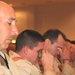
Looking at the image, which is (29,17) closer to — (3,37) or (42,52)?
(42,52)

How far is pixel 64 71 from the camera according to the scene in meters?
2.29

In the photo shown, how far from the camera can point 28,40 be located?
1735mm

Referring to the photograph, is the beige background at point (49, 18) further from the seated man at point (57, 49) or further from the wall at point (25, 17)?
the seated man at point (57, 49)

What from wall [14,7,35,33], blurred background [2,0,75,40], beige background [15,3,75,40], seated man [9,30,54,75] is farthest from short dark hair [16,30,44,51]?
wall [14,7,35,33]

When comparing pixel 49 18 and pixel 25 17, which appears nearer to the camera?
pixel 49 18

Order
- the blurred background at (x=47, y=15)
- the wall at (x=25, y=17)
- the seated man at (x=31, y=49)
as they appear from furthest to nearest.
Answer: the wall at (x=25, y=17) < the blurred background at (x=47, y=15) < the seated man at (x=31, y=49)

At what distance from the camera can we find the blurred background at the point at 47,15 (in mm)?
7273

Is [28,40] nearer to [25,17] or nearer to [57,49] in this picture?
[57,49]

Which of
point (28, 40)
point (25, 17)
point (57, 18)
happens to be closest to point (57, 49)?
point (28, 40)

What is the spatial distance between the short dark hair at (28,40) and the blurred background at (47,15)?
5397 mm

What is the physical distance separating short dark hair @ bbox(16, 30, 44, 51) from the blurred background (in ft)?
17.7

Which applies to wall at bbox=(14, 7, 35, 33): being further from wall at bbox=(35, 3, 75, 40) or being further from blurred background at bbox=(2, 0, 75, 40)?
wall at bbox=(35, 3, 75, 40)

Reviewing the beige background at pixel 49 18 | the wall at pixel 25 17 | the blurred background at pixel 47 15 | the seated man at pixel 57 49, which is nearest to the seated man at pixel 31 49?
the seated man at pixel 57 49

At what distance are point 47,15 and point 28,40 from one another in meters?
5.80
